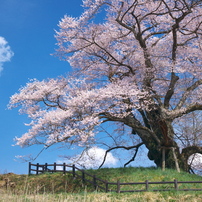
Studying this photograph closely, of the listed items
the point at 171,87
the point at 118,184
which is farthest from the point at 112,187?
the point at 171,87

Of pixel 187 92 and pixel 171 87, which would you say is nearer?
pixel 187 92

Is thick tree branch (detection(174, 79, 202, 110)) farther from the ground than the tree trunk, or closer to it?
farther from the ground

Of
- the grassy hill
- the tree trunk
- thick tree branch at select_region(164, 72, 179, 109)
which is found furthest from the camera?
thick tree branch at select_region(164, 72, 179, 109)

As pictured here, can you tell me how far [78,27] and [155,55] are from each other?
16.2 feet

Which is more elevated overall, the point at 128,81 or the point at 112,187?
the point at 128,81

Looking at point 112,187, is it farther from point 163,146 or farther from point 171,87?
point 171,87

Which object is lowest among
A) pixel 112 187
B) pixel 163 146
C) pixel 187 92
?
pixel 112 187

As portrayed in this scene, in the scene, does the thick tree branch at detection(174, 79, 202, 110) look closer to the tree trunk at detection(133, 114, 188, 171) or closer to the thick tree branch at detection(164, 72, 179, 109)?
the thick tree branch at detection(164, 72, 179, 109)

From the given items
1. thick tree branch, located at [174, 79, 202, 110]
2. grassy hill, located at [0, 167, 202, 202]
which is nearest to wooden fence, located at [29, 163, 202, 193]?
grassy hill, located at [0, 167, 202, 202]

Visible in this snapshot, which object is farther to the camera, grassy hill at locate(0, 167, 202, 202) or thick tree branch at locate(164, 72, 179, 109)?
thick tree branch at locate(164, 72, 179, 109)

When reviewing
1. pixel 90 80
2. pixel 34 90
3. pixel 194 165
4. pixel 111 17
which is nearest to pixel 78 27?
pixel 111 17

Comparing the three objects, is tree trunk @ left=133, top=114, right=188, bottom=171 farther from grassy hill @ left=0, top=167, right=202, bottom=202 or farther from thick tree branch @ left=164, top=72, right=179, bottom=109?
thick tree branch @ left=164, top=72, right=179, bottom=109

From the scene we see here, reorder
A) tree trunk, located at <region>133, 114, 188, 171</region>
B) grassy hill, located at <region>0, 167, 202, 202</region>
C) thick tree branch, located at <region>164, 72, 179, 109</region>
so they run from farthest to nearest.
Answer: thick tree branch, located at <region>164, 72, 179, 109</region> → tree trunk, located at <region>133, 114, 188, 171</region> → grassy hill, located at <region>0, 167, 202, 202</region>

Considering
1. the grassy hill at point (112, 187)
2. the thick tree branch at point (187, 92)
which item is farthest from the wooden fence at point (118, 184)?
the thick tree branch at point (187, 92)
